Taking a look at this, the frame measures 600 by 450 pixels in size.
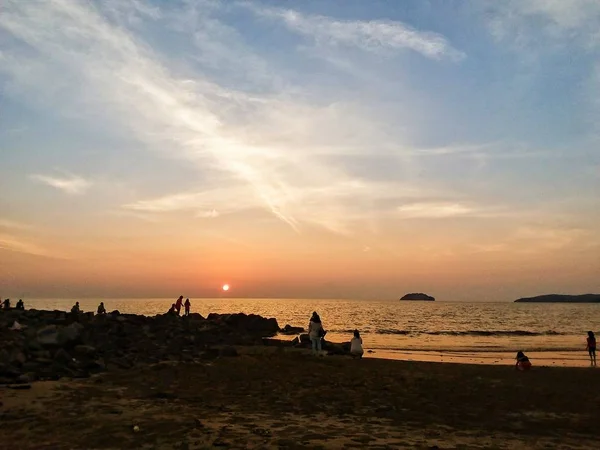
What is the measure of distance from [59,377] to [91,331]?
13.1 metres

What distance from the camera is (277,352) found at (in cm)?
2653

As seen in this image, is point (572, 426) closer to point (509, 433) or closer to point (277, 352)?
point (509, 433)

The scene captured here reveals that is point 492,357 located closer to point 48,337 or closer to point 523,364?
point 523,364

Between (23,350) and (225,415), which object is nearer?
(225,415)

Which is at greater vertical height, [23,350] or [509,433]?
[23,350]

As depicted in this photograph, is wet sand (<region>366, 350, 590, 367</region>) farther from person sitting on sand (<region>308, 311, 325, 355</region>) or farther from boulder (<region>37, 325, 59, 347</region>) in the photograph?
boulder (<region>37, 325, 59, 347</region>)

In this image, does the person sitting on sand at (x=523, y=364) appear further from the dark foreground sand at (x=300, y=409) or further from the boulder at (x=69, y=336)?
the boulder at (x=69, y=336)

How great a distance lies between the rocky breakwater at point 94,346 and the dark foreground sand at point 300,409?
1.81 m

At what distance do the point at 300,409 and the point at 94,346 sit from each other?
1462 centimetres

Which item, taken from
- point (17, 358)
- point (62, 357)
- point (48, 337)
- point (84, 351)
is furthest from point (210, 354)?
point (17, 358)

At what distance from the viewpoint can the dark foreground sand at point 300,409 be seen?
1034 centimetres

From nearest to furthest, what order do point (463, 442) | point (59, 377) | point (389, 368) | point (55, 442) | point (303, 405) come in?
1. point (55, 442)
2. point (463, 442)
3. point (303, 405)
4. point (59, 377)
5. point (389, 368)

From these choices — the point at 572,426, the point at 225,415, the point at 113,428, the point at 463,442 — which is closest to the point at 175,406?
the point at 225,415

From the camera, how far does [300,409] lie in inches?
544
